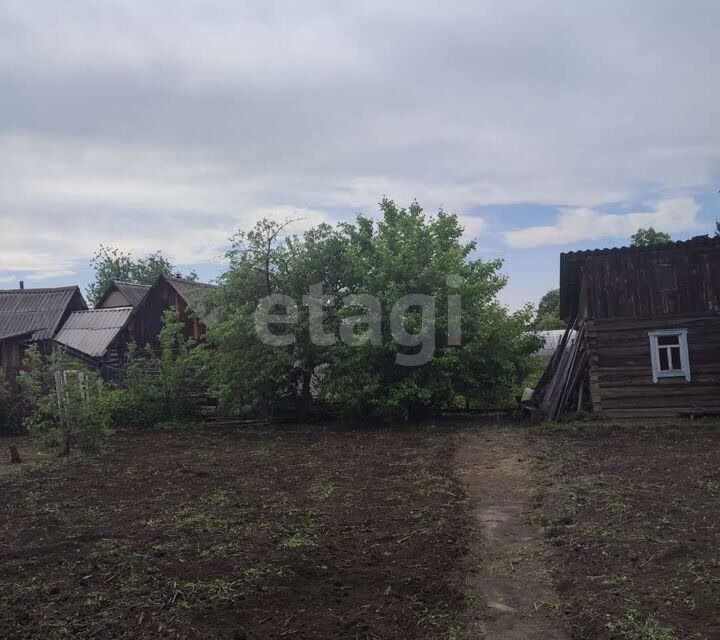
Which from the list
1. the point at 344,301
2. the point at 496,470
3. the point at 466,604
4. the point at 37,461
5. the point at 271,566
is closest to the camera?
the point at 466,604

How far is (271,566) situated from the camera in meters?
5.86

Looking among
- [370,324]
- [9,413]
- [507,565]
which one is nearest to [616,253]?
[370,324]

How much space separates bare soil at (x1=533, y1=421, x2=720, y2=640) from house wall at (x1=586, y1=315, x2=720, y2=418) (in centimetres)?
430

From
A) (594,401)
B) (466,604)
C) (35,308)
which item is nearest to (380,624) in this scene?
(466,604)

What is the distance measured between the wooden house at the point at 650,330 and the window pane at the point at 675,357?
2cm

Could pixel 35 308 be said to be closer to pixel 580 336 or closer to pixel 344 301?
pixel 344 301

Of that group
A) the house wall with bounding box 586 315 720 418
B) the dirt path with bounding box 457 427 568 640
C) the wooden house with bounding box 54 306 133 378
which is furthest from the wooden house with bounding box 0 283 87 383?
the dirt path with bounding box 457 427 568 640

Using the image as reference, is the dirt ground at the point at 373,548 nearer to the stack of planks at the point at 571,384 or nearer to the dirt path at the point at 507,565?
the dirt path at the point at 507,565

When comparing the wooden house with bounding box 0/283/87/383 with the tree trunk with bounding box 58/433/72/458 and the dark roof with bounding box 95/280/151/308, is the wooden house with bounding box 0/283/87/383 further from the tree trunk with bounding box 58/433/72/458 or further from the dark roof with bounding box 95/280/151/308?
the tree trunk with bounding box 58/433/72/458

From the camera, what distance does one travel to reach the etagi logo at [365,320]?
1639 cm

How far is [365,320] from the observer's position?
55.3 ft

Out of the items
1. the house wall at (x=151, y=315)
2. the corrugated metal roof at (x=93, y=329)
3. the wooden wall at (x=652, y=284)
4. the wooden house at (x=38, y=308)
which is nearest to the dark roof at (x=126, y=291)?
the wooden house at (x=38, y=308)

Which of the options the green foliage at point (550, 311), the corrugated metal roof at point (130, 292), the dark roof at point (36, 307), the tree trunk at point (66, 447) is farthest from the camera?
the green foliage at point (550, 311)

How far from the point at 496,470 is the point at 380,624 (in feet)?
20.5
